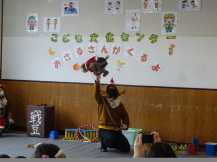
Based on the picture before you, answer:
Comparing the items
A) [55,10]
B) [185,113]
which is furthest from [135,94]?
[55,10]

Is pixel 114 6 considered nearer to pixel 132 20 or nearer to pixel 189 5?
pixel 132 20

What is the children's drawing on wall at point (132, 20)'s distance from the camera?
580 centimetres

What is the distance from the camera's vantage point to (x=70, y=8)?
6250 mm

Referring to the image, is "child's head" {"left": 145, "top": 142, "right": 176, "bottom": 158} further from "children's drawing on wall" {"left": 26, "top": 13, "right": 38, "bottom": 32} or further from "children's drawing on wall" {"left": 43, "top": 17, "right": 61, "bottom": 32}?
"children's drawing on wall" {"left": 26, "top": 13, "right": 38, "bottom": 32}

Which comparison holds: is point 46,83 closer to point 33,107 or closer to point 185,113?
point 33,107

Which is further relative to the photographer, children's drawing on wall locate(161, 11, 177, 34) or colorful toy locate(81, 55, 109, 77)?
children's drawing on wall locate(161, 11, 177, 34)

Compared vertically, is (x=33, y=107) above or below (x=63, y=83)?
below

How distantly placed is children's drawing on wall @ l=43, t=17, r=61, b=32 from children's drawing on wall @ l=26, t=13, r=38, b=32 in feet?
0.62

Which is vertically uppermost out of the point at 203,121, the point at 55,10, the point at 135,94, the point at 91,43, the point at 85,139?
the point at 55,10

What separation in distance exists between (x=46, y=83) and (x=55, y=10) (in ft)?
4.43

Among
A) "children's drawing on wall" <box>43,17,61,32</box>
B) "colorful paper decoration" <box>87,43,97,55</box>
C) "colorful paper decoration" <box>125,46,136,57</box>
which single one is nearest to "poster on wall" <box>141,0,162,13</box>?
"colorful paper decoration" <box>125,46,136,57</box>

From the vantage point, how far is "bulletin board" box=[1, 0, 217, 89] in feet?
17.8

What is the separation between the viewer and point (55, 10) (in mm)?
6359

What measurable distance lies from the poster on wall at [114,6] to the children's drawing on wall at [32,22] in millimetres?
1422
